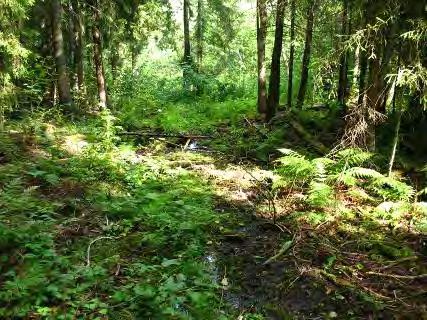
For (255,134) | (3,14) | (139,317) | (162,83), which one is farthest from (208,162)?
(162,83)

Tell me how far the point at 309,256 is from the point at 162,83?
949 inches

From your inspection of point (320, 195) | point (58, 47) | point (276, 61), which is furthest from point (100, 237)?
point (276, 61)

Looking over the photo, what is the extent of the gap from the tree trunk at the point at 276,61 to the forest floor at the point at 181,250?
7119 millimetres

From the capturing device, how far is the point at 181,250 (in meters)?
5.78

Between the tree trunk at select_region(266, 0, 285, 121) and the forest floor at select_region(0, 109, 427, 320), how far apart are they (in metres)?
7.12

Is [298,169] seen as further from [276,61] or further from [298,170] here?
[276,61]

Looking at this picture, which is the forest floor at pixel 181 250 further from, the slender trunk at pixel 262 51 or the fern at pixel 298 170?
the slender trunk at pixel 262 51

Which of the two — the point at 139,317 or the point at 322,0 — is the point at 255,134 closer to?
the point at 322,0

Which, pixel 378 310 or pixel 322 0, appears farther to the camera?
pixel 322 0

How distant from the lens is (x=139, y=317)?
13.5 ft

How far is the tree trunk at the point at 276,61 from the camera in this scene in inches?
559

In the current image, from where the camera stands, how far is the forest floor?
14.3 feet

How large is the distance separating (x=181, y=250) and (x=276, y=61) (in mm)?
10647

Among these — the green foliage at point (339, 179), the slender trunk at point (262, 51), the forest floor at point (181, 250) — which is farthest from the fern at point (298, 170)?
the slender trunk at point (262, 51)
